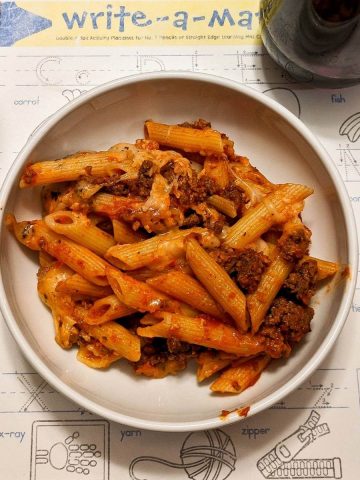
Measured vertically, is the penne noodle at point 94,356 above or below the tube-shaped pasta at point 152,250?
below

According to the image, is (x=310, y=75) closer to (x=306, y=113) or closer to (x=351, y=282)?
(x=306, y=113)

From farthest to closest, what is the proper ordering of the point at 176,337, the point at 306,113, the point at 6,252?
the point at 306,113 < the point at 6,252 < the point at 176,337

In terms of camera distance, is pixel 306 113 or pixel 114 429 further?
pixel 306 113

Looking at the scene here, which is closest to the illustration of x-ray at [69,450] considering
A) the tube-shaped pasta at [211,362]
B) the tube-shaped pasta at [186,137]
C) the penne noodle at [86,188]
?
the tube-shaped pasta at [211,362]

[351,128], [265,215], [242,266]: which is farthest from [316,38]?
[242,266]

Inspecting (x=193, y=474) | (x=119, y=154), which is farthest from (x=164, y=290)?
(x=193, y=474)

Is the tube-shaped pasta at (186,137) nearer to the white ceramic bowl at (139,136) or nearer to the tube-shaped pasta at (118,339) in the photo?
the white ceramic bowl at (139,136)

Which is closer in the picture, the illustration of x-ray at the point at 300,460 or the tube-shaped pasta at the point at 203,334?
the tube-shaped pasta at the point at 203,334
